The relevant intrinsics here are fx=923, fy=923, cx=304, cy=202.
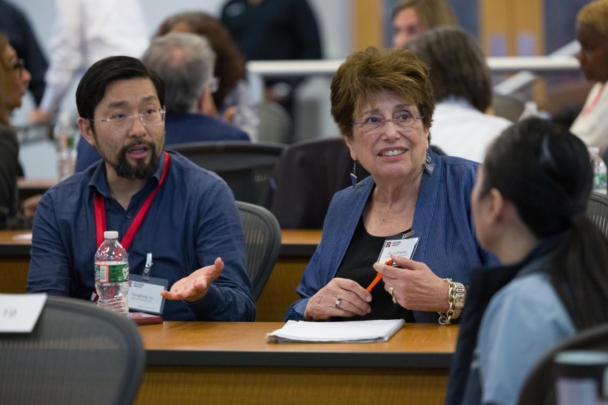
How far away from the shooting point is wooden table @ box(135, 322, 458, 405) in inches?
73.2

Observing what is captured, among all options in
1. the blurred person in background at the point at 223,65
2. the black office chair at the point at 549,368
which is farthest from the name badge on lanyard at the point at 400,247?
the blurred person in background at the point at 223,65

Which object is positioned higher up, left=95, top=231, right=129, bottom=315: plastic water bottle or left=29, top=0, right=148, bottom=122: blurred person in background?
left=29, top=0, right=148, bottom=122: blurred person in background

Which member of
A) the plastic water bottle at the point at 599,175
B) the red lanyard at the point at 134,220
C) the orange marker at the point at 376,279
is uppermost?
the red lanyard at the point at 134,220

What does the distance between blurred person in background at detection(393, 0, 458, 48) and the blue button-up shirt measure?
2.59 meters

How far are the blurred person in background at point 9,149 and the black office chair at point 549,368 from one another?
277cm

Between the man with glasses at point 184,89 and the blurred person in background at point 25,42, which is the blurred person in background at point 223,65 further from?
the blurred person in background at point 25,42

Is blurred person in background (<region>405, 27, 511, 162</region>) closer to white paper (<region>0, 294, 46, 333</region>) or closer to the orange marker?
the orange marker

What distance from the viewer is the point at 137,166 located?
8.73 ft

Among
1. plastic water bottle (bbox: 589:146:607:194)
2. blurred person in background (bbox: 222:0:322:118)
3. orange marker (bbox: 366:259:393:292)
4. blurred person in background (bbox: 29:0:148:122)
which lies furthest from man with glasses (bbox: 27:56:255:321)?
blurred person in background (bbox: 222:0:322:118)

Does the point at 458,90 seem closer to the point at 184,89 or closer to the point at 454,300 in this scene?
the point at 184,89

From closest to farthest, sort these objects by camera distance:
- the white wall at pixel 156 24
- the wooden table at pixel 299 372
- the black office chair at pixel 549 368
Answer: the black office chair at pixel 549 368
the wooden table at pixel 299 372
the white wall at pixel 156 24

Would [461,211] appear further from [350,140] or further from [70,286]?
[70,286]

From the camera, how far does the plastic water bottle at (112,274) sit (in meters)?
2.34

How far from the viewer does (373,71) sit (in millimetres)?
2445
